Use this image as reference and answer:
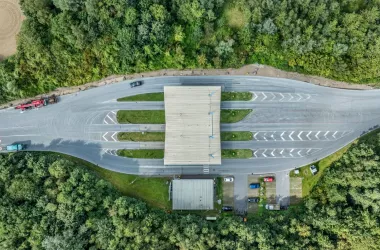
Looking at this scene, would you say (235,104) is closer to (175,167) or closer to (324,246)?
(175,167)

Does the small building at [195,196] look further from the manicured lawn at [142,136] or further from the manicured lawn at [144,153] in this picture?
the manicured lawn at [142,136]

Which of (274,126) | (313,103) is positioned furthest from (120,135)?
(313,103)

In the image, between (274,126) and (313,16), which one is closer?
(313,16)

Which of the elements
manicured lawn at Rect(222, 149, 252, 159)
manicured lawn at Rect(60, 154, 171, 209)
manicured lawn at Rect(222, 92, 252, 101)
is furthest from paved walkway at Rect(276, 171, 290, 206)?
manicured lawn at Rect(60, 154, 171, 209)

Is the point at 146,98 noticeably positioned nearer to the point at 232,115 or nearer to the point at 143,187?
the point at 232,115

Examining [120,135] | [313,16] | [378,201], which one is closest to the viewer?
[378,201]

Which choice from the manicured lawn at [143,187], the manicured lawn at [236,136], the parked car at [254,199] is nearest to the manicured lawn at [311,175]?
the parked car at [254,199]

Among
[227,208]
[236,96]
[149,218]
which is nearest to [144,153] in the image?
[149,218]

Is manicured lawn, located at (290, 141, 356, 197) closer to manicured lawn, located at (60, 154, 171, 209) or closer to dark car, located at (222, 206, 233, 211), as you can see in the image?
dark car, located at (222, 206, 233, 211)
